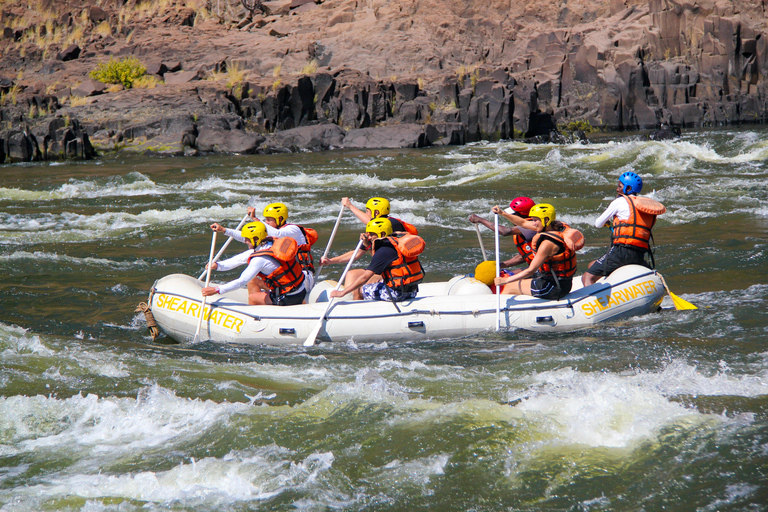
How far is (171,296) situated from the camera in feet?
25.1

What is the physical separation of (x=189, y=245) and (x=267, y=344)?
540cm

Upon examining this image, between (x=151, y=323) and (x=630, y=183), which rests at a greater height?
(x=630, y=183)

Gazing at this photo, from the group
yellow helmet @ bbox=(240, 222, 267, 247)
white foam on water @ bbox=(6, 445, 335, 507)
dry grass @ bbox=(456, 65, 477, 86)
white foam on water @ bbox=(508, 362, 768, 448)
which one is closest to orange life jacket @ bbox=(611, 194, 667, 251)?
white foam on water @ bbox=(508, 362, 768, 448)

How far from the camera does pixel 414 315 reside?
23.7 feet

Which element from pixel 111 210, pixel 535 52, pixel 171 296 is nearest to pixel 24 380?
pixel 171 296

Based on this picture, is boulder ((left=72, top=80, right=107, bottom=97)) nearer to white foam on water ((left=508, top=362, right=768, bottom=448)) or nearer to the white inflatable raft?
the white inflatable raft

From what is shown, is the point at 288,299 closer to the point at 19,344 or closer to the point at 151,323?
the point at 151,323

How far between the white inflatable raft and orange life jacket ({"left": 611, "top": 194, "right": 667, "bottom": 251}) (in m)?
0.39

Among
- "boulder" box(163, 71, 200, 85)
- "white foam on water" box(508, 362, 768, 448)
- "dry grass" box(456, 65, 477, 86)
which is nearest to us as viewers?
"white foam on water" box(508, 362, 768, 448)

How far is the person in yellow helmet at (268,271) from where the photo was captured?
7.27 m

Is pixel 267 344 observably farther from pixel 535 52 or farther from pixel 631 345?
pixel 535 52

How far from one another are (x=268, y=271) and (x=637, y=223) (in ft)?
13.5

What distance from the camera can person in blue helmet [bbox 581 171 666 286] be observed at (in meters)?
7.70

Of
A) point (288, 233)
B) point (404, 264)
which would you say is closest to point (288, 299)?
point (288, 233)
